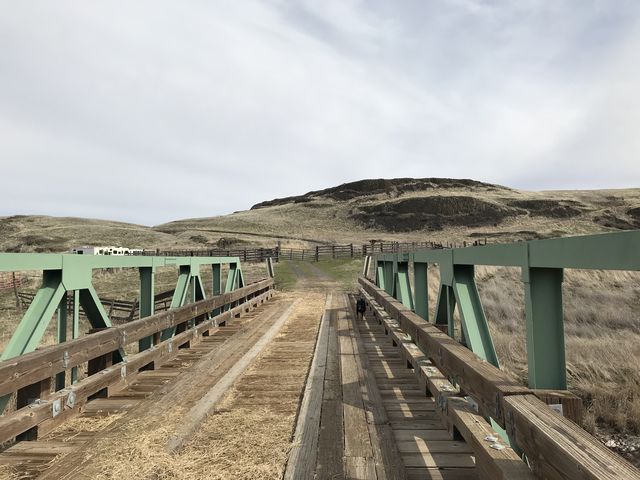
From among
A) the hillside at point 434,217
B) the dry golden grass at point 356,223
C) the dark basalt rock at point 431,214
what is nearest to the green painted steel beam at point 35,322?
the dry golden grass at point 356,223

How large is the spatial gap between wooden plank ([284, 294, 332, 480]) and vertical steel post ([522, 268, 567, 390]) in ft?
5.63

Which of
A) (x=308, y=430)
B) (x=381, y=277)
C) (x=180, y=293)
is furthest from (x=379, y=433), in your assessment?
(x=381, y=277)

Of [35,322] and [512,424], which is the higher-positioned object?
[35,322]

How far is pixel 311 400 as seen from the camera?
4.46 meters

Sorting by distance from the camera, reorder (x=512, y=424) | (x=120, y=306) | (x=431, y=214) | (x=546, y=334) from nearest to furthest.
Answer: (x=512, y=424) → (x=546, y=334) → (x=120, y=306) → (x=431, y=214)

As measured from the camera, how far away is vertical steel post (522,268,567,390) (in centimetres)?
258

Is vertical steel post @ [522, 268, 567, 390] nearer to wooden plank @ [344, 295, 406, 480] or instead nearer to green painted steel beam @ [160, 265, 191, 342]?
wooden plank @ [344, 295, 406, 480]

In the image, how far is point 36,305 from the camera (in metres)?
3.91

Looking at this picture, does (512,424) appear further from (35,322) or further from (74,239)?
(74,239)

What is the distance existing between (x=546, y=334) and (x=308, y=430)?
85.9 inches

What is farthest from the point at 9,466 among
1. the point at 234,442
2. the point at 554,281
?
the point at 554,281

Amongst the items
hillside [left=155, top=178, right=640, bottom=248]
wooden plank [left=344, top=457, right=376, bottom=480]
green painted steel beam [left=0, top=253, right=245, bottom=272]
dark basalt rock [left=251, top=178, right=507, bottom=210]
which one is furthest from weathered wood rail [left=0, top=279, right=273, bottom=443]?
dark basalt rock [left=251, top=178, right=507, bottom=210]

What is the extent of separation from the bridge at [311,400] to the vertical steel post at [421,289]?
0.49 metres

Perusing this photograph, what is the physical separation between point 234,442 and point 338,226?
97962 mm
